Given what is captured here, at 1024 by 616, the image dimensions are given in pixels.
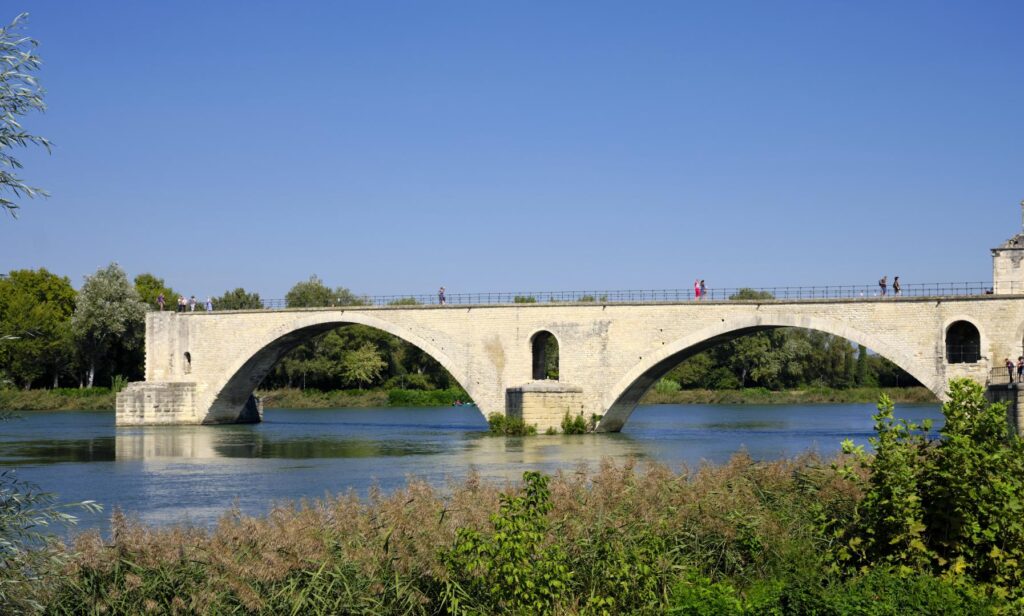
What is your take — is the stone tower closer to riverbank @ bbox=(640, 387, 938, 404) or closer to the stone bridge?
the stone bridge

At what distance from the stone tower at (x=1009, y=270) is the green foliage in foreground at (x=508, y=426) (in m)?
13.8

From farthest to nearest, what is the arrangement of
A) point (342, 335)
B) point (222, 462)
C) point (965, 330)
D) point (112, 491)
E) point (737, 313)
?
point (342, 335)
point (737, 313)
point (965, 330)
point (222, 462)
point (112, 491)

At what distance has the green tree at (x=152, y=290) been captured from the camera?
63.5 meters

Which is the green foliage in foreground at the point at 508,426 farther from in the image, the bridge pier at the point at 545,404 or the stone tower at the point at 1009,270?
the stone tower at the point at 1009,270

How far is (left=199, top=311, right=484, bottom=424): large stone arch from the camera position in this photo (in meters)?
42.0

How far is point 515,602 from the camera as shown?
7.70 meters

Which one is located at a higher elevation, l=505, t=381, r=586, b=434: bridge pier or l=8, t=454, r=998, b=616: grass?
l=505, t=381, r=586, b=434: bridge pier

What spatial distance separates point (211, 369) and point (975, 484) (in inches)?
1593

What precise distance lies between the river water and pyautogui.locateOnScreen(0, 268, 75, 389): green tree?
5724 mm

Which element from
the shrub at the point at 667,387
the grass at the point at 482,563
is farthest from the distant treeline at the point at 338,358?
the grass at the point at 482,563

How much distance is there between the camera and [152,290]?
64.9 meters

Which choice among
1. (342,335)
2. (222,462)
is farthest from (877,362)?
(222,462)

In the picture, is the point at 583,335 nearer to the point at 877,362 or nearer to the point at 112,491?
the point at 112,491

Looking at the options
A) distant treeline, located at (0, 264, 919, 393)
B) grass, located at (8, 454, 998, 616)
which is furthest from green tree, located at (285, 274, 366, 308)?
grass, located at (8, 454, 998, 616)
